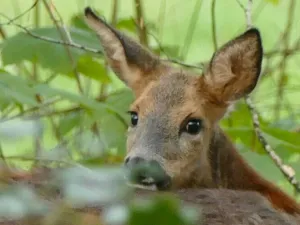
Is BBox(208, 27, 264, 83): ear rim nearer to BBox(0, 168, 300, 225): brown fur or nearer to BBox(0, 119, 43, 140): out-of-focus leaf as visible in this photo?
BBox(0, 168, 300, 225): brown fur

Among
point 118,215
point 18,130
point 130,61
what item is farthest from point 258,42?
point 118,215

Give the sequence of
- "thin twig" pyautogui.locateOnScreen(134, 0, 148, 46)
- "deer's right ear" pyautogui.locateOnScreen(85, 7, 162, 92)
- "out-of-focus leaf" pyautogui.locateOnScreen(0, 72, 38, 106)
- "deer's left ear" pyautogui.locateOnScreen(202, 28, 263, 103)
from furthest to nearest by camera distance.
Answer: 1. "thin twig" pyautogui.locateOnScreen(134, 0, 148, 46)
2. "deer's right ear" pyautogui.locateOnScreen(85, 7, 162, 92)
3. "deer's left ear" pyautogui.locateOnScreen(202, 28, 263, 103)
4. "out-of-focus leaf" pyautogui.locateOnScreen(0, 72, 38, 106)

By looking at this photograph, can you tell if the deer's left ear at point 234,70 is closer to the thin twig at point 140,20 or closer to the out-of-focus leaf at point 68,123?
the out-of-focus leaf at point 68,123

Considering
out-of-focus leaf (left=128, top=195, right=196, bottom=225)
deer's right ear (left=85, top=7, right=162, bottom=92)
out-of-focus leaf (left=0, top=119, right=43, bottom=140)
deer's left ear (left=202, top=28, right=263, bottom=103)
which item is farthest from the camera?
deer's right ear (left=85, top=7, right=162, bottom=92)

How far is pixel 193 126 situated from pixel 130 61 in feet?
1.40

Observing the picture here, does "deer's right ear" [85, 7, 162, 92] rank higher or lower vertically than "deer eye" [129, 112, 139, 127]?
higher

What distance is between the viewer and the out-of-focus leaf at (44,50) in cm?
306

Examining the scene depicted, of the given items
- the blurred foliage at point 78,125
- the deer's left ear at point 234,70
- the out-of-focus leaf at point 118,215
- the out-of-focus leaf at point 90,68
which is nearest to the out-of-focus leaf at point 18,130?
the blurred foliage at point 78,125

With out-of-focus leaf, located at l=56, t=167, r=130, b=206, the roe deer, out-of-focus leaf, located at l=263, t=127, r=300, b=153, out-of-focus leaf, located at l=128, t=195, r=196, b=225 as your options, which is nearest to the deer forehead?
the roe deer

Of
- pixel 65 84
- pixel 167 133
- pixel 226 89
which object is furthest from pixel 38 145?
pixel 65 84

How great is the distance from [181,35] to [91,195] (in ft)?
15.5

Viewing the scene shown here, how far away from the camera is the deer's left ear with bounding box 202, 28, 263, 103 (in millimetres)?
3150

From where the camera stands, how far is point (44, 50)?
125 inches

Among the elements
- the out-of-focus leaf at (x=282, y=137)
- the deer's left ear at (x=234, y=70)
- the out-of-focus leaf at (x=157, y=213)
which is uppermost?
the deer's left ear at (x=234, y=70)
